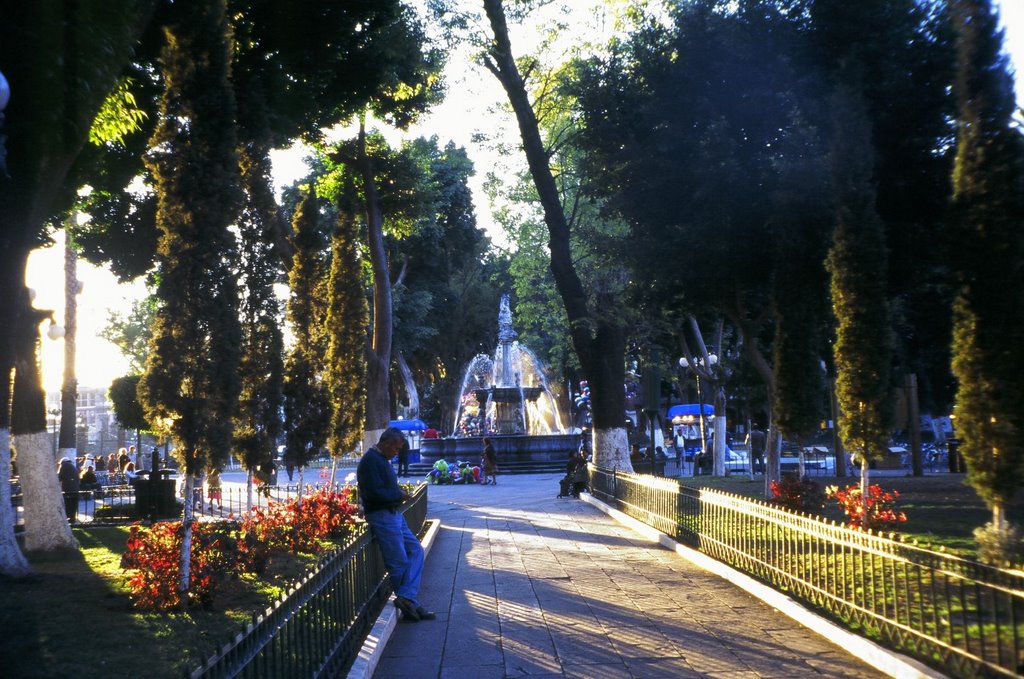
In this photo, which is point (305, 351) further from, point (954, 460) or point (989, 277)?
point (954, 460)

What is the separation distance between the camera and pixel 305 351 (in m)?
16.7

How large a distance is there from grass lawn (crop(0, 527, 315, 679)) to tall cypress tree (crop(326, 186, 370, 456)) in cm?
524

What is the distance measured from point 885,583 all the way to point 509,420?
36.1m

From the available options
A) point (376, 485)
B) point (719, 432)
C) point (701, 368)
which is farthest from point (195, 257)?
point (701, 368)

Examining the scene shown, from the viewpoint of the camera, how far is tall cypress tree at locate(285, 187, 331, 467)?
53.2 feet

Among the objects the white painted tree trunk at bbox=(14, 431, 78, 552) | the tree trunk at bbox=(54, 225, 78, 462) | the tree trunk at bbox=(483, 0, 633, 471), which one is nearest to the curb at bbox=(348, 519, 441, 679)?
the white painted tree trunk at bbox=(14, 431, 78, 552)

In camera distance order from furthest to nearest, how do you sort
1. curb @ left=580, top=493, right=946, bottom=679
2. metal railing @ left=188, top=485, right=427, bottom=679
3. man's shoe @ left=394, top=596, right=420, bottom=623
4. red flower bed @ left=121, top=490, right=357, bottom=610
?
red flower bed @ left=121, top=490, right=357, bottom=610
man's shoe @ left=394, top=596, right=420, bottom=623
curb @ left=580, top=493, right=946, bottom=679
metal railing @ left=188, top=485, right=427, bottom=679

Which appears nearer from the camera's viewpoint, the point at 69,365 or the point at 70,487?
the point at 70,487

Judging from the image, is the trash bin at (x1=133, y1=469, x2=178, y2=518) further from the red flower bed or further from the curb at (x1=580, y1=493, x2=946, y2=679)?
the curb at (x1=580, y1=493, x2=946, y2=679)

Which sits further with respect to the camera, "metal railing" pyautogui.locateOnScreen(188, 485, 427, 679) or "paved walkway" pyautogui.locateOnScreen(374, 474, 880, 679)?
"paved walkway" pyautogui.locateOnScreen(374, 474, 880, 679)

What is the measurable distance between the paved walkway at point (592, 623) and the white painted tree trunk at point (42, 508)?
5378 millimetres

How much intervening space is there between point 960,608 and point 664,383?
4772 cm

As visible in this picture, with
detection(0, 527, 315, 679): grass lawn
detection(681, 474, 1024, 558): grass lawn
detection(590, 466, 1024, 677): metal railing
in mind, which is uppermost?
detection(590, 466, 1024, 677): metal railing

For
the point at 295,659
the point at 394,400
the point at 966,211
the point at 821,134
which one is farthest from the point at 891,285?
the point at 394,400
